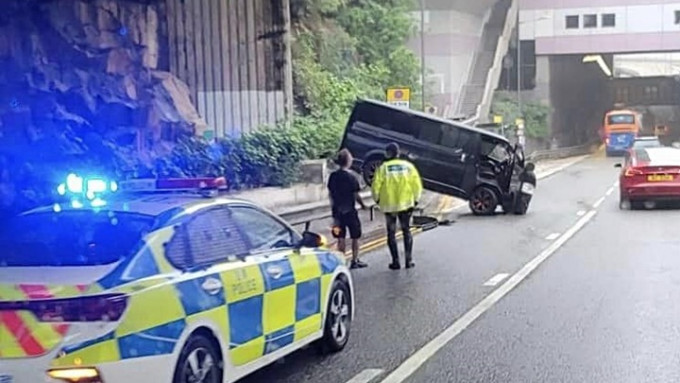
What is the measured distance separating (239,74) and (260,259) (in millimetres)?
19743

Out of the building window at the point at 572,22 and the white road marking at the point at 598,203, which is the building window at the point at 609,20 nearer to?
the building window at the point at 572,22

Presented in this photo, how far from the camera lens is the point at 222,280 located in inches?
256

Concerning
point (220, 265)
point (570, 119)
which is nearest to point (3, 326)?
point (220, 265)

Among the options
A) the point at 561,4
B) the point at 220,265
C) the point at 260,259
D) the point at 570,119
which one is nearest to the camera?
the point at 220,265

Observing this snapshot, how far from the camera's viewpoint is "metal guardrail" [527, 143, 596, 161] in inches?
2512

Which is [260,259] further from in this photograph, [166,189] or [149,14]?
[149,14]

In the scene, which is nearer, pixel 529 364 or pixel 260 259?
pixel 260 259

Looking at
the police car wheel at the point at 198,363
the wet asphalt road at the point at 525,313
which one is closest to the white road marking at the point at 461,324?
the wet asphalt road at the point at 525,313

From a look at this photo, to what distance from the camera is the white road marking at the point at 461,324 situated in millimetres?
7824

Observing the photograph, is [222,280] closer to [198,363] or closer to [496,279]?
[198,363]

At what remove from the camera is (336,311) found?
8.57 m

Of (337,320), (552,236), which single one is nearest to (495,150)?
(552,236)

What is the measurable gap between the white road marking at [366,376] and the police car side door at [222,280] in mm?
882

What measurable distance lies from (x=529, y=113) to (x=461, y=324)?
208 feet
